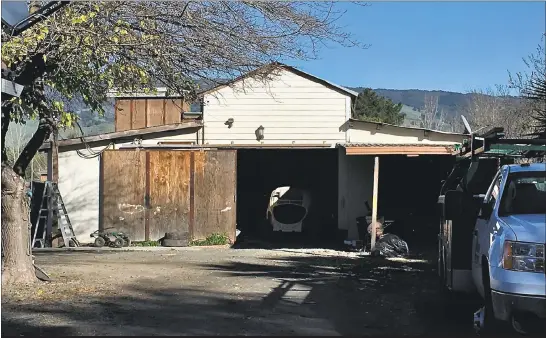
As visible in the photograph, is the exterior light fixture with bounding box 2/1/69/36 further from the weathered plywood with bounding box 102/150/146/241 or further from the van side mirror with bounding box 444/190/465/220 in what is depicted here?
the weathered plywood with bounding box 102/150/146/241

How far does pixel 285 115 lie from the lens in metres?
20.6

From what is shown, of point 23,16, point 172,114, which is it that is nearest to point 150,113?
point 172,114

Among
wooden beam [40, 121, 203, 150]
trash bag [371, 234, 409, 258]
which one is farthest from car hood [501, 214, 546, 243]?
wooden beam [40, 121, 203, 150]

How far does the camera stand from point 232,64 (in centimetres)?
1064

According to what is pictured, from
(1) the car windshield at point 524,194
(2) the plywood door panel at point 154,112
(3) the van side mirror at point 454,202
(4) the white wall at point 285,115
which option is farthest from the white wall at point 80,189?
(1) the car windshield at point 524,194

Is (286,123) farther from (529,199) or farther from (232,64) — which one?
(529,199)

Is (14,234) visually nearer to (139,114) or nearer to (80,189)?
(80,189)

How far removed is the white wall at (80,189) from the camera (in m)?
19.8

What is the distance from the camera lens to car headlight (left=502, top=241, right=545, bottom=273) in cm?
580

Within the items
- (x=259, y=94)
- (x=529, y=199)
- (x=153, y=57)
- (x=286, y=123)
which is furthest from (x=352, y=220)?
(x=529, y=199)

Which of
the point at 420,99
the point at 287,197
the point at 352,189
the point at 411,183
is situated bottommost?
the point at 287,197

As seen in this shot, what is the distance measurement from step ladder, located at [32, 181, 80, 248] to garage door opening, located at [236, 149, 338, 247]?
5.11 metres

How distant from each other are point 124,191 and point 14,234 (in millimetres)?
9542

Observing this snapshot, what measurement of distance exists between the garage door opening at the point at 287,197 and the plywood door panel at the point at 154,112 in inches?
121
